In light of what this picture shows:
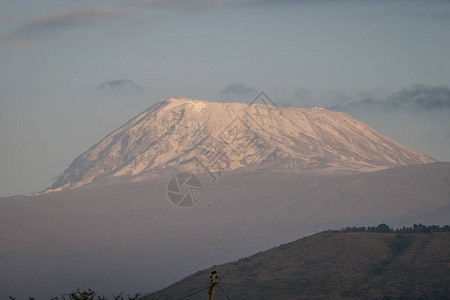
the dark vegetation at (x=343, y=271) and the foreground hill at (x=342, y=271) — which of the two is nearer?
the foreground hill at (x=342, y=271)

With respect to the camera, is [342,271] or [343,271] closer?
[343,271]

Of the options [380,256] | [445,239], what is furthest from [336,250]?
[445,239]

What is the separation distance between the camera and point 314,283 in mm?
148875

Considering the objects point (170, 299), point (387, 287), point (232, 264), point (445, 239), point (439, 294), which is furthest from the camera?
point (232, 264)

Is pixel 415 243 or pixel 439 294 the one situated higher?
pixel 415 243

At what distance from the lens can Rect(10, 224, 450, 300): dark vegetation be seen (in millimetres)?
137125

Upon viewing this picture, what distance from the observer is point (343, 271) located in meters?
154

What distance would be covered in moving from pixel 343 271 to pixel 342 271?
22 centimetres

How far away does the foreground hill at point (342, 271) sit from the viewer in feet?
449

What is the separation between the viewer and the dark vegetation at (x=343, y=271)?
137 meters

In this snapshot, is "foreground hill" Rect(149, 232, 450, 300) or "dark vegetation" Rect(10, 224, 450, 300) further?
"dark vegetation" Rect(10, 224, 450, 300)

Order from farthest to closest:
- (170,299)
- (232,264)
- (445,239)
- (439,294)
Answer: (232,264)
(445,239)
(170,299)
(439,294)

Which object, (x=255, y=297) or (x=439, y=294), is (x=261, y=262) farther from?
(x=439, y=294)

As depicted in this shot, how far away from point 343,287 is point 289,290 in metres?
10.0
